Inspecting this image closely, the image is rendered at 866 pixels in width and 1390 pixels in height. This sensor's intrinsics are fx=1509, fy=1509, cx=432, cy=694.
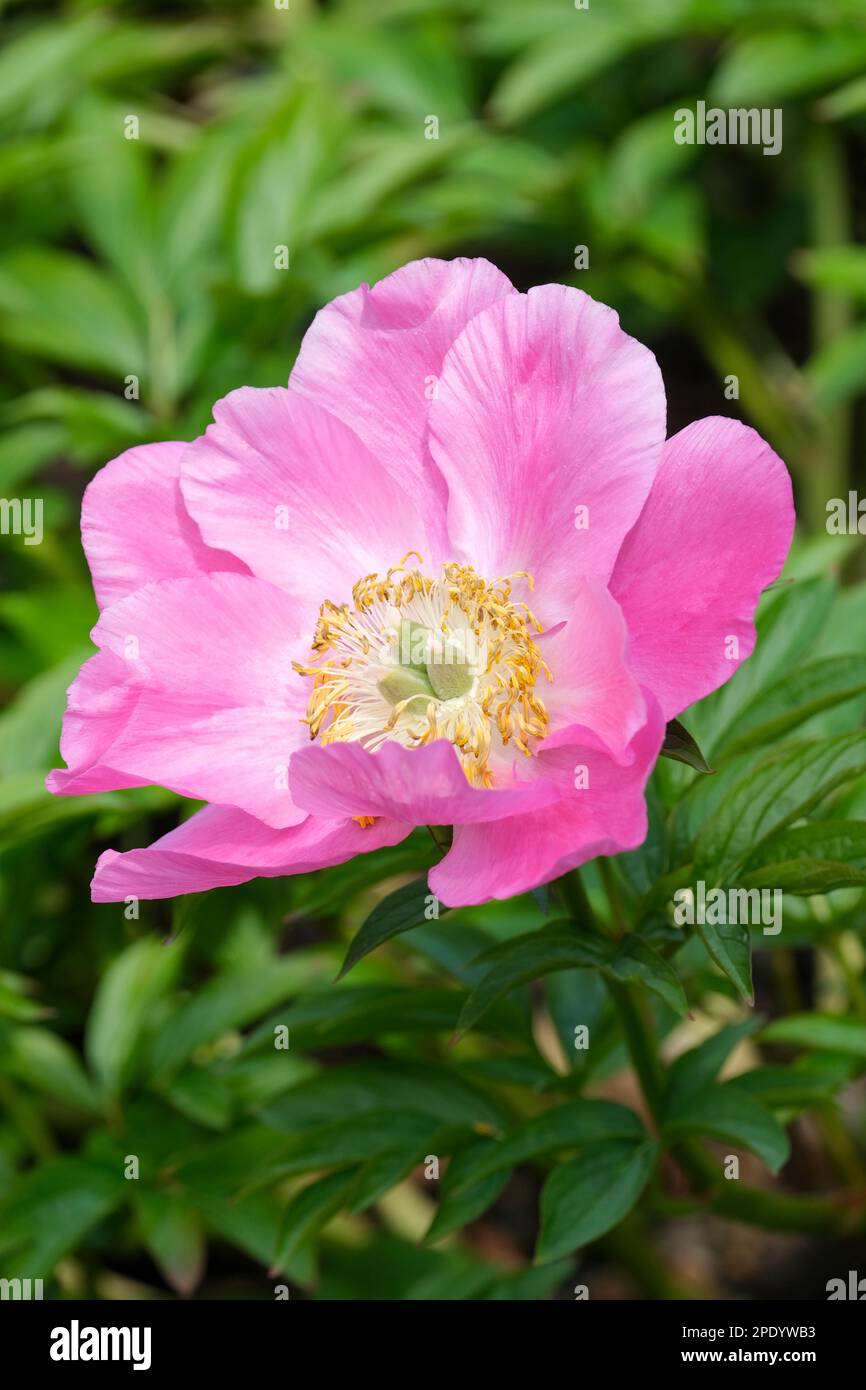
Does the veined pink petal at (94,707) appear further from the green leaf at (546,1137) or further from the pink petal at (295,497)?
the green leaf at (546,1137)

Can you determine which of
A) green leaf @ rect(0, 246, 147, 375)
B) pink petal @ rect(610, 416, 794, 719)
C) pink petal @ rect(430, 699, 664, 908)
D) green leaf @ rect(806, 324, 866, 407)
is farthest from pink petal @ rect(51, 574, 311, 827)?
green leaf @ rect(806, 324, 866, 407)

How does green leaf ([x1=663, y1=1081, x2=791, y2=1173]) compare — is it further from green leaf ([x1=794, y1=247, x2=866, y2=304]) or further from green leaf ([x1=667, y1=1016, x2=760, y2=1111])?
green leaf ([x1=794, y1=247, x2=866, y2=304])

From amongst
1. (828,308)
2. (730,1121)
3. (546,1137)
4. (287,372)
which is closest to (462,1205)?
(546,1137)

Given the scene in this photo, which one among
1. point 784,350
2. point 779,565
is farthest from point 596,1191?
point 784,350

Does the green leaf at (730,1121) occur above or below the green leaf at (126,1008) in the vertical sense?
below

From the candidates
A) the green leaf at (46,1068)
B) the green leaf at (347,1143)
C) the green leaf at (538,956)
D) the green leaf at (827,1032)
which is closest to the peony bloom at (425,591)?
the green leaf at (538,956)
